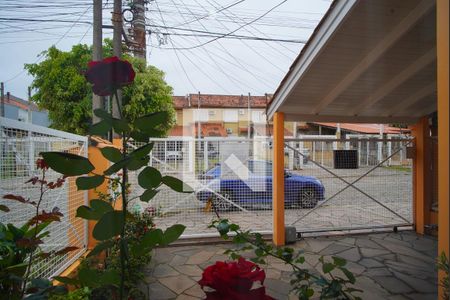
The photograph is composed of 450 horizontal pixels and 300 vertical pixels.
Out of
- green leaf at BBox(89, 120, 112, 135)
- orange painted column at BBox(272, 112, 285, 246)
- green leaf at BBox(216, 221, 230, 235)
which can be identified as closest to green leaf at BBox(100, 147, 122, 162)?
green leaf at BBox(89, 120, 112, 135)

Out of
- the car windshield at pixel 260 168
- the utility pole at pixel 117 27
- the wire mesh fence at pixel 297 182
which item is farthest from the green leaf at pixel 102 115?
the utility pole at pixel 117 27

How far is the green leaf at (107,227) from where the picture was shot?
76cm

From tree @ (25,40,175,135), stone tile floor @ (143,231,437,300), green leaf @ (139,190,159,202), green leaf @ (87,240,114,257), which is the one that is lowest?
stone tile floor @ (143,231,437,300)

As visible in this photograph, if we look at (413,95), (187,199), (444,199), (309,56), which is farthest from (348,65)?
(187,199)

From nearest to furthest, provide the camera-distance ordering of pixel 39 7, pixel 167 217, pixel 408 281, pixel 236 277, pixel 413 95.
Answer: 1. pixel 236 277
2. pixel 408 281
3. pixel 413 95
4. pixel 167 217
5. pixel 39 7

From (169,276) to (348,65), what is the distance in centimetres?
310

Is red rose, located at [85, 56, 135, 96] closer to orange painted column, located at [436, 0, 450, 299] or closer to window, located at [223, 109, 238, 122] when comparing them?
orange painted column, located at [436, 0, 450, 299]

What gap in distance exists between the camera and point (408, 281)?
9.61 ft

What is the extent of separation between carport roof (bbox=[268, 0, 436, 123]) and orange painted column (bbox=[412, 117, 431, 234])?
8.9 inches

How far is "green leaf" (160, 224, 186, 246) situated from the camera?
872mm

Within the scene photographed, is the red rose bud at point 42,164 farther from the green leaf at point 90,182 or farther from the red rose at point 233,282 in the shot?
the red rose at point 233,282

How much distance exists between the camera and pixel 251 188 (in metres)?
4.40

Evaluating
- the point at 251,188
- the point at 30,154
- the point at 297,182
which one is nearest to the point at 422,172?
the point at 297,182

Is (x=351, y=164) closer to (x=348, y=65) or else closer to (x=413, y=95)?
(x=413, y=95)
